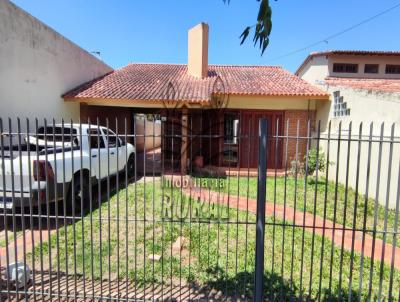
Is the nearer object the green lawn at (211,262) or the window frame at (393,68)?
the green lawn at (211,262)

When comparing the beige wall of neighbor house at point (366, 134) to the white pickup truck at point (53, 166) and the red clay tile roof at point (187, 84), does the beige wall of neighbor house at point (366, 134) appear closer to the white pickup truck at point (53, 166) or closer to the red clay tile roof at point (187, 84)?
the red clay tile roof at point (187, 84)

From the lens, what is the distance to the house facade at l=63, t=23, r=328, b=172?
36.6 ft

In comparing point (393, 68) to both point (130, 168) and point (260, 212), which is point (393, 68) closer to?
point (130, 168)

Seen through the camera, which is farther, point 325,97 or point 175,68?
point 175,68

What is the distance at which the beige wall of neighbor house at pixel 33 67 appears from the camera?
770 cm

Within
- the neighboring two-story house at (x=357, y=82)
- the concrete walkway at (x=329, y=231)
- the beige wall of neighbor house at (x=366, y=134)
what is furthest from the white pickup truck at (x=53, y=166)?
the neighboring two-story house at (x=357, y=82)

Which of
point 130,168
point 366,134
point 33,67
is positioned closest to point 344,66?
point 366,134

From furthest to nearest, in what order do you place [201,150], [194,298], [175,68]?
[175,68] < [201,150] < [194,298]

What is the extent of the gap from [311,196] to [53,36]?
988 centimetres

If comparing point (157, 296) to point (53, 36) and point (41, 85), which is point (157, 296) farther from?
point (53, 36)

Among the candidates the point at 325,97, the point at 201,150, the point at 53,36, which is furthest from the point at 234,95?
the point at 53,36

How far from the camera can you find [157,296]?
366 cm

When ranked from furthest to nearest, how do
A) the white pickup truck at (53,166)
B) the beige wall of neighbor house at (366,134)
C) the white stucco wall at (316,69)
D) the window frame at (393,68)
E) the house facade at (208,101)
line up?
1. the window frame at (393,68)
2. the white stucco wall at (316,69)
3. the house facade at (208,101)
4. the beige wall of neighbor house at (366,134)
5. the white pickup truck at (53,166)

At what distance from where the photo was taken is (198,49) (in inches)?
551
